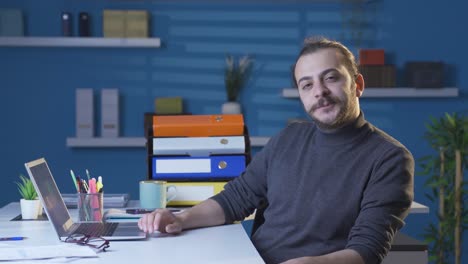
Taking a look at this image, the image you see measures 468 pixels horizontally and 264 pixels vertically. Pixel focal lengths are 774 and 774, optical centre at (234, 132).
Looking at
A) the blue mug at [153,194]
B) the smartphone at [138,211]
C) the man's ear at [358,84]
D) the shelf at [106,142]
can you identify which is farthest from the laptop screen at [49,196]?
the shelf at [106,142]

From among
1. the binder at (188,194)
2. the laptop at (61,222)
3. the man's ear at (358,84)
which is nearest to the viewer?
the laptop at (61,222)

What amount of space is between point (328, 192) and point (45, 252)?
0.76 meters

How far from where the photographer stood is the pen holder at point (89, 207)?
2.38 metres

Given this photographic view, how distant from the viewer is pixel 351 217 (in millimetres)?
2037

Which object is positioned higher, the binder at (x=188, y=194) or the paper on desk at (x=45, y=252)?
the paper on desk at (x=45, y=252)

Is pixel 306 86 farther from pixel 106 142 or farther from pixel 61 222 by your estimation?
pixel 106 142

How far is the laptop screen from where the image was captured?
208 cm

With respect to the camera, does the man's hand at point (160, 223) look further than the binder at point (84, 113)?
No

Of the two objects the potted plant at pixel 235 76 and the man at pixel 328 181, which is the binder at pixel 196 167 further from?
the potted plant at pixel 235 76

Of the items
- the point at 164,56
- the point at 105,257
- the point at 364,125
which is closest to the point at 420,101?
the point at 164,56

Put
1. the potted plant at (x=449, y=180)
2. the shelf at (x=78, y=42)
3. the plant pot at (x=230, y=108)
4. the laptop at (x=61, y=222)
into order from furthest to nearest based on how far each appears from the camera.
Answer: the plant pot at (x=230, y=108) < the shelf at (x=78, y=42) < the potted plant at (x=449, y=180) < the laptop at (x=61, y=222)

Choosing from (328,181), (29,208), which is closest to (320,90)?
(328,181)

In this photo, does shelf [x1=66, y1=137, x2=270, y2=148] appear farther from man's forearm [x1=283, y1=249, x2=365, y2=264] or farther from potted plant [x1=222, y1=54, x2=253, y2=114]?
man's forearm [x1=283, y1=249, x2=365, y2=264]

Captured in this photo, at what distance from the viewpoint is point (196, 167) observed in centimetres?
286
